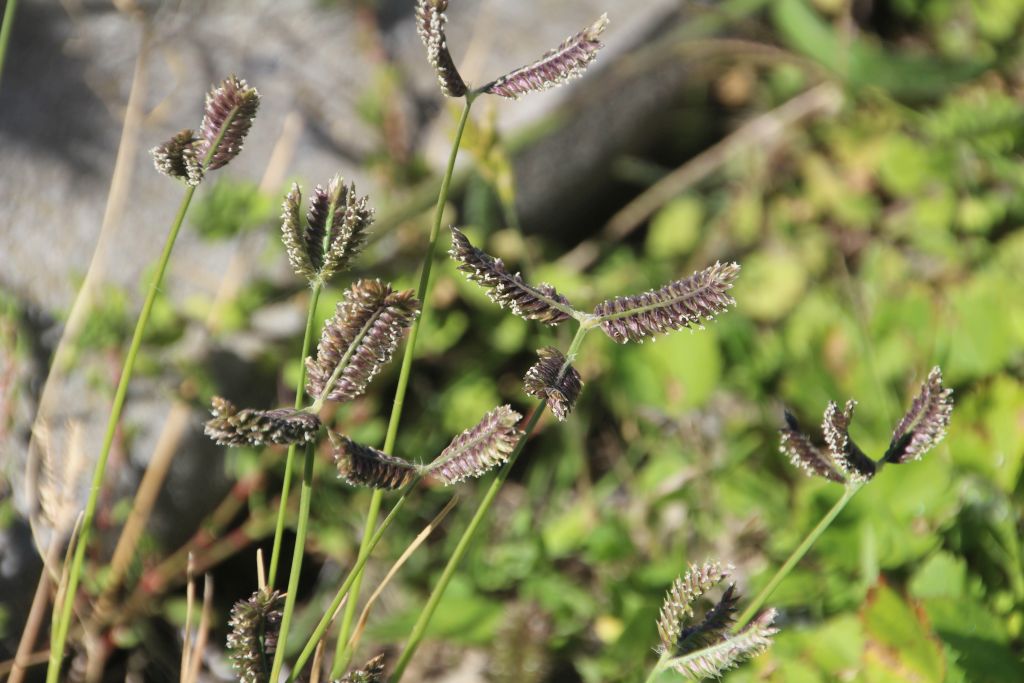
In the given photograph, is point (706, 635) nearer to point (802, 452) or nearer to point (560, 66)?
point (802, 452)

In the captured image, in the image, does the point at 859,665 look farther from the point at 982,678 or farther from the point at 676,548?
the point at 676,548

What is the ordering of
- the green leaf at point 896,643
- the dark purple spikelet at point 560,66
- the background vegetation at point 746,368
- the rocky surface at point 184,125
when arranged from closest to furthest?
the dark purple spikelet at point 560,66 → the green leaf at point 896,643 → the background vegetation at point 746,368 → the rocky surface at point 184,125

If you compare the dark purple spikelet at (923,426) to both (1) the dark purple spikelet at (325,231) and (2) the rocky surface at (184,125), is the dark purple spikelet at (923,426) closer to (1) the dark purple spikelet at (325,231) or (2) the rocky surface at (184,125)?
(1) the dark purple spikelet at (325,231)

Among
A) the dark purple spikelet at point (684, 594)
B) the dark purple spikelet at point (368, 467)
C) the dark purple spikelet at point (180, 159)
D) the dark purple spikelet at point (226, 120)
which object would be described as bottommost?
the dark purple spikelet at point (684, 594)

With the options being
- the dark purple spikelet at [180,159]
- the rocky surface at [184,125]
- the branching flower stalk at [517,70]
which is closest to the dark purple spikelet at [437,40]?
the branching flower stalk at [517,70]

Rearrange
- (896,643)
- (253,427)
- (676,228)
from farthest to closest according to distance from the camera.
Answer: (676,228) < (896,643) < (253,427)

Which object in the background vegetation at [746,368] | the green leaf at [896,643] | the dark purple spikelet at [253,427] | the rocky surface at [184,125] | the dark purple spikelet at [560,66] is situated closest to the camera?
the dark purple spikelet at [253,427]

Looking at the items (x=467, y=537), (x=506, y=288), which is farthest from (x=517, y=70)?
(x=467, y=537)
